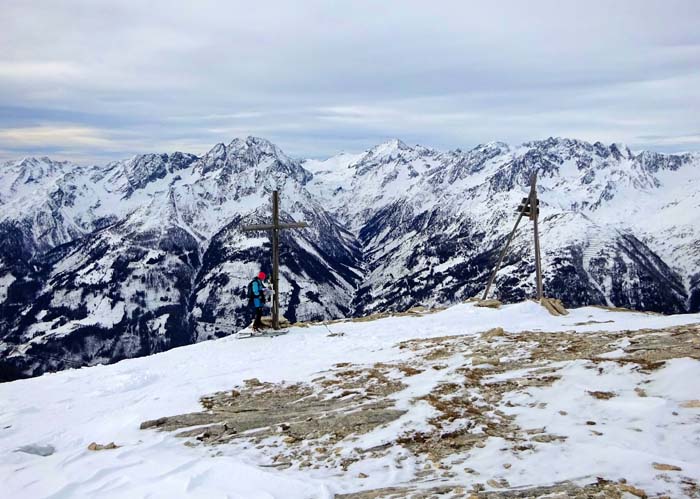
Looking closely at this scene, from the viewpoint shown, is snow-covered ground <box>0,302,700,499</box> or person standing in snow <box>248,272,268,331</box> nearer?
snow-covered ground <box>0,302,700,499</box>

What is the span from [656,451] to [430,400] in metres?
4.84

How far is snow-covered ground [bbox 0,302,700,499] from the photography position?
27.6ft

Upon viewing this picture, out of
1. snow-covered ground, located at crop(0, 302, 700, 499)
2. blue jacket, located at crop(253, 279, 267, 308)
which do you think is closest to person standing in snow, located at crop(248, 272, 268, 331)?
blue jacket, located at crop(253, 279, 267, 308)

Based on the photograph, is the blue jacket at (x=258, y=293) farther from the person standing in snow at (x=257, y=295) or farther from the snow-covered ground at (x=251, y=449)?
the snow-covered ground at (x=251, y=449)

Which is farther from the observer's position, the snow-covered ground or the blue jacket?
the blue jacket

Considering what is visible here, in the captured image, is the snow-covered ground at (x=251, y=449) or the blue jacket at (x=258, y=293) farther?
the blue jacket at (x=258, y=293)

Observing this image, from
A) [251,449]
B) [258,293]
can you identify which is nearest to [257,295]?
[258,293]

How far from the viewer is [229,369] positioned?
18.9 m

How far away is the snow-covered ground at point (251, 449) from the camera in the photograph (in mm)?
8398

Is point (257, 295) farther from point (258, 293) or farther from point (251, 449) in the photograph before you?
A: point (251, 449)

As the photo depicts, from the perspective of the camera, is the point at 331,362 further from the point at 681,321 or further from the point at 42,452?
the point at 681,321

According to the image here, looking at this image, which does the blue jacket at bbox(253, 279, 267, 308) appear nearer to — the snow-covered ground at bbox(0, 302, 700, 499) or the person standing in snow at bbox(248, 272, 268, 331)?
the person standing in snow at bbox(248, 272, 268, 331)

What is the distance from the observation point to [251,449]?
34.5ft

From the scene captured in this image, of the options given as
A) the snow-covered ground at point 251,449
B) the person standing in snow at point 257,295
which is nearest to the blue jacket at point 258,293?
the person standing in snow at point 257,295
